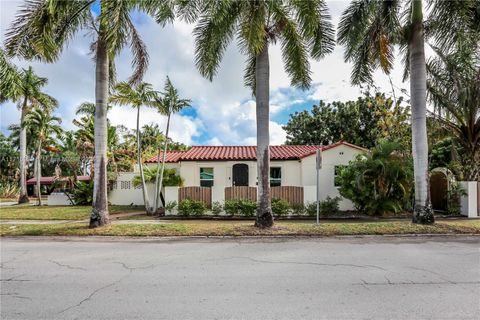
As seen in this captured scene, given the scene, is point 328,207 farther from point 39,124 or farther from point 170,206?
point 39,124

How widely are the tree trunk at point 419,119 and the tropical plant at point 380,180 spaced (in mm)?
2607

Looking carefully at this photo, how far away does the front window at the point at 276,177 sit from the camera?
1859 centimetres

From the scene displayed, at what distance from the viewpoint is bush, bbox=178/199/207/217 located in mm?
14211

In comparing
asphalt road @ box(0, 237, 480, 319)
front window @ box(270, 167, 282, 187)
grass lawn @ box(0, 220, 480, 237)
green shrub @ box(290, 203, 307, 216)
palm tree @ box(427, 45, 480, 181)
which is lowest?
asphalt road @ box(0, 237, 480, 319)

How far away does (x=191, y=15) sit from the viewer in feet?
33.1

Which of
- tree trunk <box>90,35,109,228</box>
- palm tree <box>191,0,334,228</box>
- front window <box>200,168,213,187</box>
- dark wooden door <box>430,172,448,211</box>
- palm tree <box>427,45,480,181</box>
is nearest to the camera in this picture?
palm tree <box>191,0,334,228</box>

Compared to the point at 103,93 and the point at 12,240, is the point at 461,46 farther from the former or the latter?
the point at 12,240

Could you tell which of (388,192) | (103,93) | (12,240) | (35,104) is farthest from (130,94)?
(35,104)

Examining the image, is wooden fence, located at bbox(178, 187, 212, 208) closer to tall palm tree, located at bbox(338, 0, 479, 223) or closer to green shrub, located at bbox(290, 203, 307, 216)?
green shrub, located at bbox(290, 203, 307, 216)

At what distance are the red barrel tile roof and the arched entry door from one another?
581 mm

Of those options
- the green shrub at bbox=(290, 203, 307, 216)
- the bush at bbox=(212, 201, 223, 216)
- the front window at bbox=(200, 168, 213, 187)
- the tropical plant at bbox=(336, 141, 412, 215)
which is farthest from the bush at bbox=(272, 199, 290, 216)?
the front window at bbox=(200, 168, 213, 187)

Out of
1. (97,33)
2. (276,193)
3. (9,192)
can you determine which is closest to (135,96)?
(97,33)

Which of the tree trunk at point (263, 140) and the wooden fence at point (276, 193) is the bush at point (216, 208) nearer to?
the wooden fence at point (276, 193)

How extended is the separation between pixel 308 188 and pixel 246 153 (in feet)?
19.0
